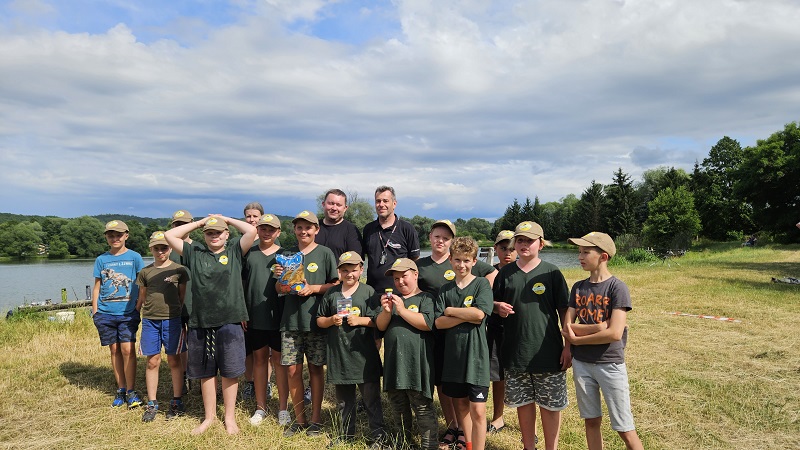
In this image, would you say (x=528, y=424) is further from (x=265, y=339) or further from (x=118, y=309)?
(x=118, y=309)

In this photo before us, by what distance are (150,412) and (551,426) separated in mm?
3857

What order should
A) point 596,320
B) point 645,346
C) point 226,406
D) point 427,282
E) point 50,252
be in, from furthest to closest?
point 50,252 < point 645,346 < point 226,406 < point 427,282 < point 596,320

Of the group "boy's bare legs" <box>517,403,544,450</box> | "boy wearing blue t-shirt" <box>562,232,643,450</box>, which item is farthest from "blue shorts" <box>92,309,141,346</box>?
"boy wearing blue t-shirt" <box>562,232,643,450</box>

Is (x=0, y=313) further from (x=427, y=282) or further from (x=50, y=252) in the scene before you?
(x=50, y=252)

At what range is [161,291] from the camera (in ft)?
17.0

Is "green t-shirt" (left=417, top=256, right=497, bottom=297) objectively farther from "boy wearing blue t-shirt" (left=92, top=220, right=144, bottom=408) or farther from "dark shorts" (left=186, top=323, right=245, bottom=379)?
"boy wearing blue t-shirt" (left=92, top=220, right=144, bottom=408)

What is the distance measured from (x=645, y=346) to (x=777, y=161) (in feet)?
118

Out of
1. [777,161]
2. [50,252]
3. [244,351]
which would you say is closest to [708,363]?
[244,351]

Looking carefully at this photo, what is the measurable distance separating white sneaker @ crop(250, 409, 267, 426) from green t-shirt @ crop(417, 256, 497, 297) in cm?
204

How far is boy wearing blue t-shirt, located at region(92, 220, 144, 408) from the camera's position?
5324 mm

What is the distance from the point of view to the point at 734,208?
49438 mm

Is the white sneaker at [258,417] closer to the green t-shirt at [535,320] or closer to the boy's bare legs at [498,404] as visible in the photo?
the boy's bare legs at [498,404]

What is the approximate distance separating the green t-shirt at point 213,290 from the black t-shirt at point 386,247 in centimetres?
127

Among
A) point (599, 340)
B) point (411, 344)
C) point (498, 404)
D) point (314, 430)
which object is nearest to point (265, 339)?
point (314, 430)
